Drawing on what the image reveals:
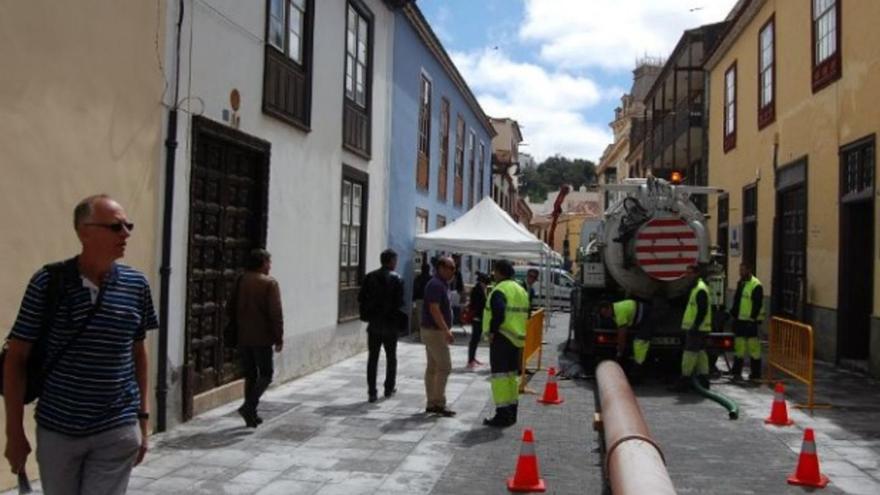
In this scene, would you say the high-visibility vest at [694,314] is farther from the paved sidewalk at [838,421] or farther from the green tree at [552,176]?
the green tree at [552,176]

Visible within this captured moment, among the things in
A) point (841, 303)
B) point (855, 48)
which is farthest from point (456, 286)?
point (855, 48)

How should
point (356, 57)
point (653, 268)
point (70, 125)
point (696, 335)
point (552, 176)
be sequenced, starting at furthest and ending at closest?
1. point (552, 176)
2. point (356, 57)
3. point (653, 268)
4. point (696, 335)
5. point (70, 125)

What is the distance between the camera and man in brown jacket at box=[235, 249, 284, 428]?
315 inches

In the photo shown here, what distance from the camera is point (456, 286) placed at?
1919cm

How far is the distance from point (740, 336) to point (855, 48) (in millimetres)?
4894

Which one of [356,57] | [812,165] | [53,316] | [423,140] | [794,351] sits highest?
[356,57]

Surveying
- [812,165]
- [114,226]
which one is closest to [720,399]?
[812,165]

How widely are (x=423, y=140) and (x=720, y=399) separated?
37.7ft

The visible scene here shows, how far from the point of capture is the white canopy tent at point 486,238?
17.2 meters

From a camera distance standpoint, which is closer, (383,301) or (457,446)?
(457,446)

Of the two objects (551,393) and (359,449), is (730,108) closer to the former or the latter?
(551,393)

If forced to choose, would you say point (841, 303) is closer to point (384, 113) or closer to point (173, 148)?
point (384, 113)

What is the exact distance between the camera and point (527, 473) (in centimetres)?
621

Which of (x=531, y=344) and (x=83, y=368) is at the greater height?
(x=83, y=368)
